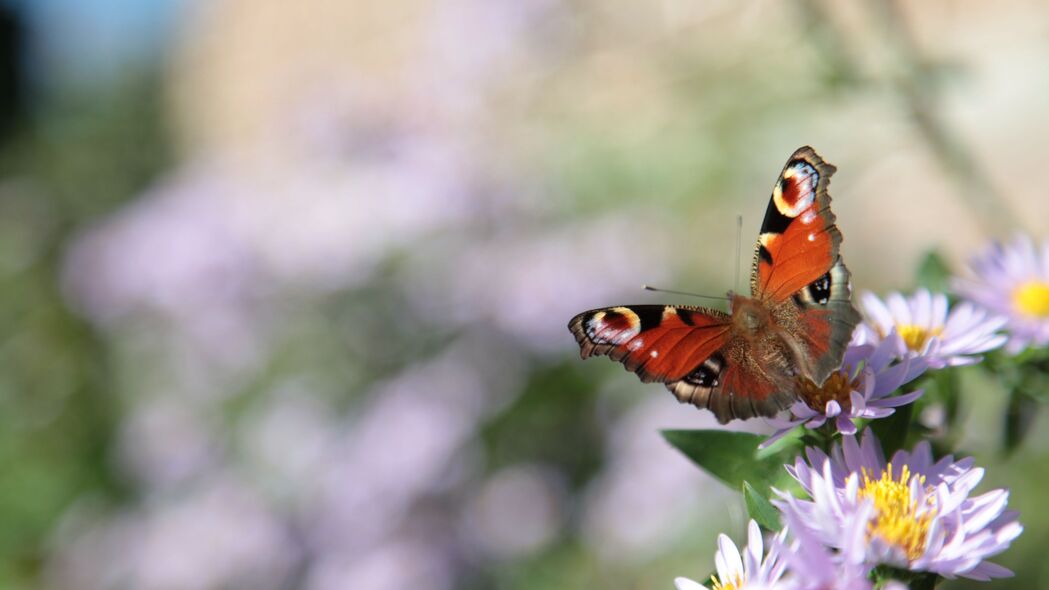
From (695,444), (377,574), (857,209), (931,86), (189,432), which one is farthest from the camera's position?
(857,209)

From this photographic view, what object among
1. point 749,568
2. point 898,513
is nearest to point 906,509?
point 898,513

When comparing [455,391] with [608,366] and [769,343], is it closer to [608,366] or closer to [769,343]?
[608,366]

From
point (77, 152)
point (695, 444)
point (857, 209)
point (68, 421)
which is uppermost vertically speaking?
point (77, 152)

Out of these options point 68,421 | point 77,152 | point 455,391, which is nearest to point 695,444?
point 455,391

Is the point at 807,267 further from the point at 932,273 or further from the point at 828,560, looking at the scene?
the point at 828,560

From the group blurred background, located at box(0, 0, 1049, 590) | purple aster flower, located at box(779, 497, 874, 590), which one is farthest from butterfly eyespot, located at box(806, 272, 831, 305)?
blurred background, located at box(0, 0, 1049, 590)

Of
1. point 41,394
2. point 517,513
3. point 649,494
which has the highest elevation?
point 41,394
